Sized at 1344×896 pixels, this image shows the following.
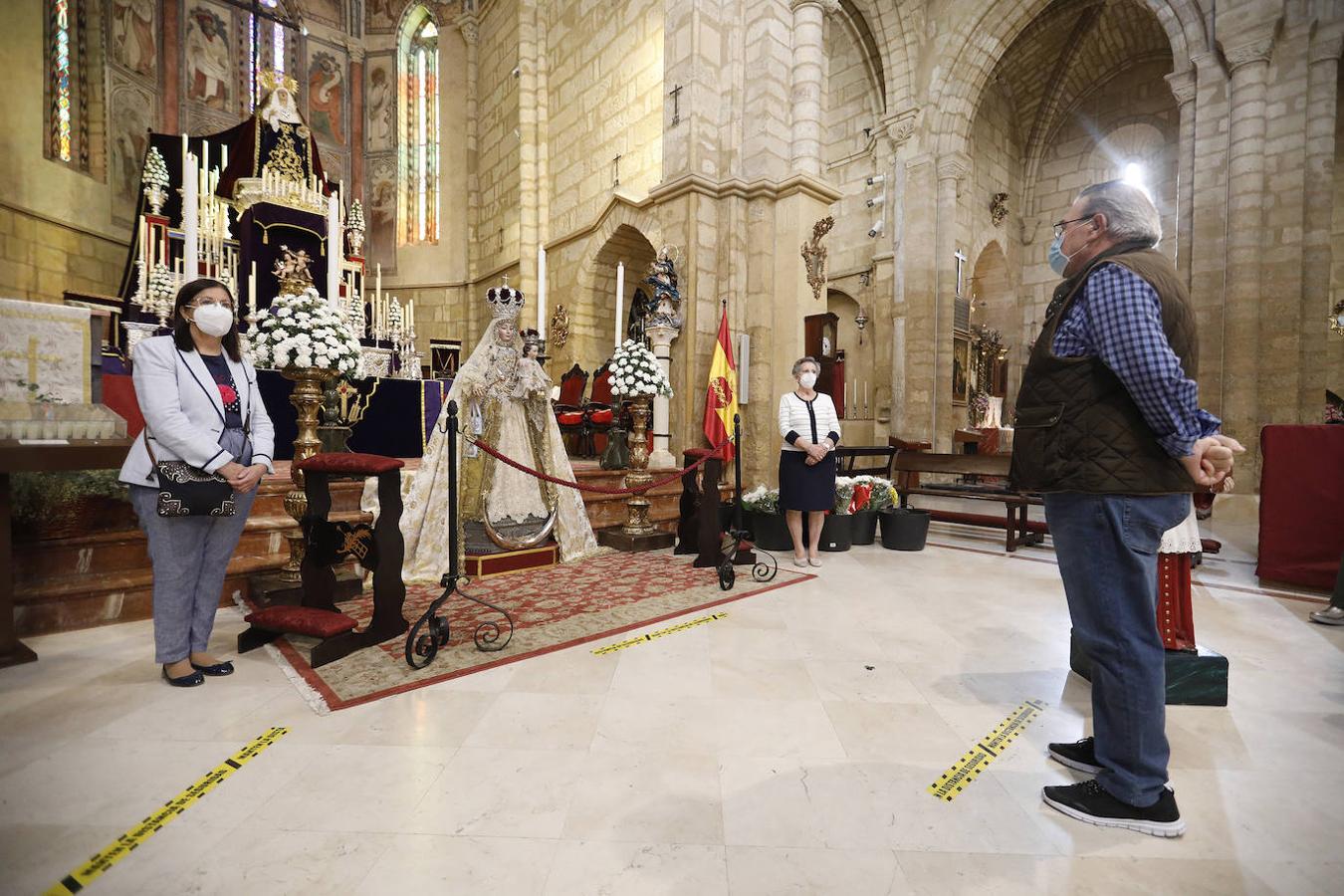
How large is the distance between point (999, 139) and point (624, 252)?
471 inches

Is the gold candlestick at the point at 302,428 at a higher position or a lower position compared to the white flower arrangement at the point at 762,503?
higher

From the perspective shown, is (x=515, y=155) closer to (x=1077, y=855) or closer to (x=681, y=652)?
(x=681, y=652)

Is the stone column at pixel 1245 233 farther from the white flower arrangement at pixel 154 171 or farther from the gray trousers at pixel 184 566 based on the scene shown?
the white flower arrangement at pixel 154 171

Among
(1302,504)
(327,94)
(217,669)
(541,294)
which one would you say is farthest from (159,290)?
(327,94)

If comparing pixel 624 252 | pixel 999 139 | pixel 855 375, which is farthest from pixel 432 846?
pixel 999 139

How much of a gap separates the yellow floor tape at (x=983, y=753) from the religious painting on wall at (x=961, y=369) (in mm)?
12379

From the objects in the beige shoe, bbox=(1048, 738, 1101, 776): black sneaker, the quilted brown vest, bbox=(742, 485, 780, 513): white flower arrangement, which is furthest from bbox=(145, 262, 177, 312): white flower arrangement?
the beige shoe

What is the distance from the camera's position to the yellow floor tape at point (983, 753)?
1917 mm

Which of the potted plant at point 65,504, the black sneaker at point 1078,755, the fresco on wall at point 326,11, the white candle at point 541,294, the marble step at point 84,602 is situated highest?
the fresco on wall at point 326,11

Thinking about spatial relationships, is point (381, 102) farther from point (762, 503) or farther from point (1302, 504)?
point (1302, 504)

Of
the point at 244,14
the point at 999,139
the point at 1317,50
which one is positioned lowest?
the point at 1317,50

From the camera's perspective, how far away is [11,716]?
233 centimetres

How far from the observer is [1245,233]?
8648mm

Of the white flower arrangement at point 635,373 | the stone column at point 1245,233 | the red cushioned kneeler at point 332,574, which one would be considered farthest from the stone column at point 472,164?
the stone column at point 1245,233
